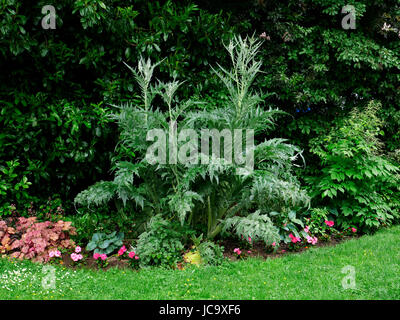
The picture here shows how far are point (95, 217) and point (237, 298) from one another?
2.52 metres

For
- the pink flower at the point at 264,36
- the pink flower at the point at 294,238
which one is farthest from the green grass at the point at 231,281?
the pink flower at the point at 264,36

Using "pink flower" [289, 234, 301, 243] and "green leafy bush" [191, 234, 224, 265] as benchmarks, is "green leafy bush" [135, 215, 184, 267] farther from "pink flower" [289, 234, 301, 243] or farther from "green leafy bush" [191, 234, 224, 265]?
"pink flower" [289, 234, 301, 243]

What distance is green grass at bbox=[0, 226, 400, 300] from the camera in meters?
3.36

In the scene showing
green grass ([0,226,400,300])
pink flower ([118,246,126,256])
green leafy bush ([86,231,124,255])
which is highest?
green leafy bush ([86,231,124,255])

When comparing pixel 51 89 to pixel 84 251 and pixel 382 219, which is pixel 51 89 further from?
pixel 382 219

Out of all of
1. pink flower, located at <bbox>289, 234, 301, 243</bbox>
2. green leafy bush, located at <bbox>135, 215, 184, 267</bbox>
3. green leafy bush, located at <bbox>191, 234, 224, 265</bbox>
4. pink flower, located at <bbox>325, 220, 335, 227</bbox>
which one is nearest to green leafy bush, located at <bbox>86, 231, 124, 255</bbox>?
green leafy bush, located at <bbox>135, 215, 184, 267</bbox>

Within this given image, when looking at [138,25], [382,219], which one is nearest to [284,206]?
[382,219]

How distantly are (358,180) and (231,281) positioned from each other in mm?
2736

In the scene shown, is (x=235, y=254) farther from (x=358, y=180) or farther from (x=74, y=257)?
(x=358, y=180)

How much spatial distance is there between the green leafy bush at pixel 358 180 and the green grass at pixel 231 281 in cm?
114

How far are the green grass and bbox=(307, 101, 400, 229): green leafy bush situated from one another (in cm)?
114

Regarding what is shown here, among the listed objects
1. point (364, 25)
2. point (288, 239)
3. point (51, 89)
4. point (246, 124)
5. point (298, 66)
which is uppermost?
point (364, 25)

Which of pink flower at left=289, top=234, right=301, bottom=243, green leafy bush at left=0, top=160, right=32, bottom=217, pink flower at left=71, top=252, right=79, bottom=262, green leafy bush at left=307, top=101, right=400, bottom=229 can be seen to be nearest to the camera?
pink flower at left=71, top=252, right=79, bottom=262

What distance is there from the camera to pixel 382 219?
5.28 meters
